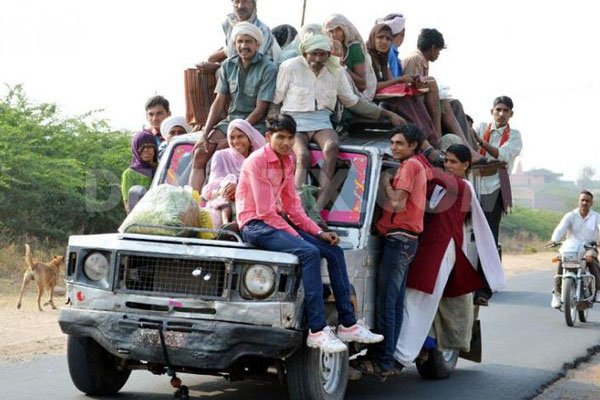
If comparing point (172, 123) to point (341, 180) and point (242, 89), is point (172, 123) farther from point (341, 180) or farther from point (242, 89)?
point (341, 180)

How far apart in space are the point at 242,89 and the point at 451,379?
320 centimetres

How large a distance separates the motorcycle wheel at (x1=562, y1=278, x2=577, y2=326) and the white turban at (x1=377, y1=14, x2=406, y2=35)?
5.66m

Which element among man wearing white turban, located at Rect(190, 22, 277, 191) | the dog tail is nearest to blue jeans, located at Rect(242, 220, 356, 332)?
man wearing white turban, located at Rect(190, 22, 277, 191)

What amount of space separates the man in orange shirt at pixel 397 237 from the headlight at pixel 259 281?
5.08 ft

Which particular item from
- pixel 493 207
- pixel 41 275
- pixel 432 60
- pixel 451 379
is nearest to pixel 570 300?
pixel 493 207

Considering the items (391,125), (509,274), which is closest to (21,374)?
(391,125)

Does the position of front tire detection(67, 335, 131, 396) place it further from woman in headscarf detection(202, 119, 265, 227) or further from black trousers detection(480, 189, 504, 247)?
black trousers detection(480, 189, 504, 247)

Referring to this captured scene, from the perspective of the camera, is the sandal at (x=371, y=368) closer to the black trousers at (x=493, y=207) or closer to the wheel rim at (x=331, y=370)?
the wheel rim at (x=331, y=370)

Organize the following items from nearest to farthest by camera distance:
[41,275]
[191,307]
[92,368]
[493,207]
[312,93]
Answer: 1. [191,307]
2. [92,368]
3. [312,93]
4. [493,207]
5. [41,275]

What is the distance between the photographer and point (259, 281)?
6.77 m

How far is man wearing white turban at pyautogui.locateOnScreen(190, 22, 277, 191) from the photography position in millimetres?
8648

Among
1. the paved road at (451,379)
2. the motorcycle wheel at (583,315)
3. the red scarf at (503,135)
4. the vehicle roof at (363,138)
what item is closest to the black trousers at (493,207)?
the red scarf at (503,135)

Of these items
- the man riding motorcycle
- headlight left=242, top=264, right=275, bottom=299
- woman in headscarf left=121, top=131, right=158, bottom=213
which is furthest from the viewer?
the man riding motorcycle

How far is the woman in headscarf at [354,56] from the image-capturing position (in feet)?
31.2
